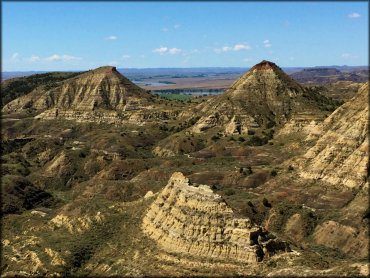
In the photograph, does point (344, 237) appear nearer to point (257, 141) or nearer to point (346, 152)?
point (346, 152)

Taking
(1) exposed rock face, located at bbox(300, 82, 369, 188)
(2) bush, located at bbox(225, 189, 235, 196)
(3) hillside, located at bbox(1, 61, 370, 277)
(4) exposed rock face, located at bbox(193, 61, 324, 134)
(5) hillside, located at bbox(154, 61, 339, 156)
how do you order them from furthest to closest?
(4) exposed rock face, located at bbox(193, 61, 324, 134) → (5) hillside, located at bbox(154, 61, 339, 156) → (2) bush, located at bbox(225, 189, 235, 196) → (1) exposed rock face, located at bbox(300, 82, 369, 188) → (3) hillside, located at bbox(1, 61, 370, 277)

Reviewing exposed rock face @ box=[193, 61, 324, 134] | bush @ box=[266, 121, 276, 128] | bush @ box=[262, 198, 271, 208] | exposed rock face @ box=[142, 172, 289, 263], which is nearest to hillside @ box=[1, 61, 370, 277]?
exposed rock face @ box=[142, 172, 289, 263]

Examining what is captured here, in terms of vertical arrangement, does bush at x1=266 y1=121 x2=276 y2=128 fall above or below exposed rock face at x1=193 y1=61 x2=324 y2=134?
below

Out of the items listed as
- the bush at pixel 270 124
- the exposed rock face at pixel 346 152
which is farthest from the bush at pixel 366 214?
the bush at pixel 270 124

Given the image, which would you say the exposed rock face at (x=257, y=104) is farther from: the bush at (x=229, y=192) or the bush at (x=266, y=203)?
the bush at (x=266, y=203)

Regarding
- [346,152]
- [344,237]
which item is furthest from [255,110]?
[344,237]

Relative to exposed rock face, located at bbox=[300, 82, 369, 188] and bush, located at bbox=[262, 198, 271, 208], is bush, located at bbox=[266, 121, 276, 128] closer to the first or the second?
exposed rock face, located at bbox=[300, 82, 369, 188]
